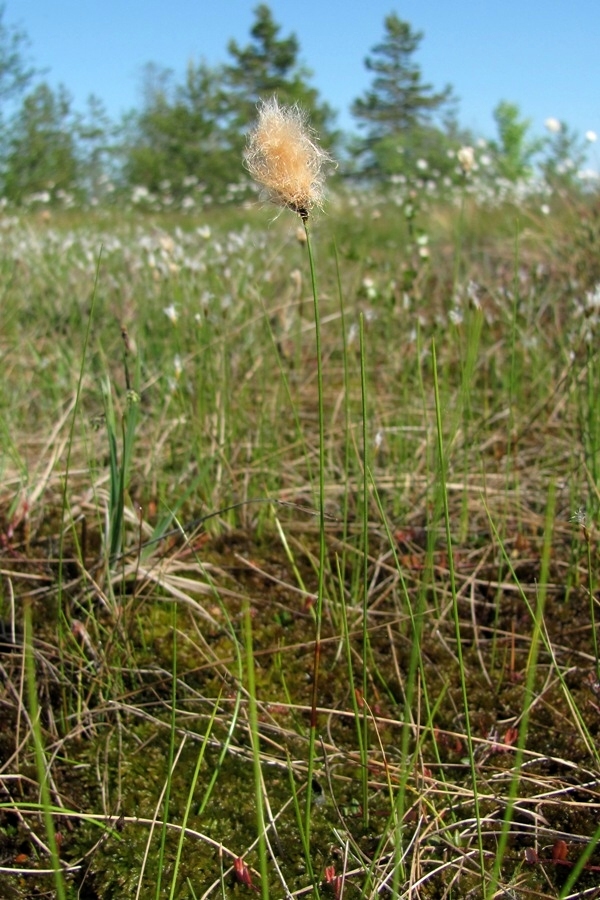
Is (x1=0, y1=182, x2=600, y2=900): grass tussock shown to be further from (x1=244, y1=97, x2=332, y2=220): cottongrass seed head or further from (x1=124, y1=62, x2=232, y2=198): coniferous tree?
(x1=124, y1=62, x2=232, y2=198): coniferous tree

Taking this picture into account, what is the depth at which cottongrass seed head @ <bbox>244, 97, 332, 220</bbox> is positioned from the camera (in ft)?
2.89

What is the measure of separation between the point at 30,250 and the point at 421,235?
2.61 meters

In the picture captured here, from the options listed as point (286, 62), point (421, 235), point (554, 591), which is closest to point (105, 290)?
point (421, 235)

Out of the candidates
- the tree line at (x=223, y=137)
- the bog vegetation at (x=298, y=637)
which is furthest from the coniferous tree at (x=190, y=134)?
the bog vegetation at (x=298, y=637)

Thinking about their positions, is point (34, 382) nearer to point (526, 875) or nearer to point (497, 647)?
point (497, 647)

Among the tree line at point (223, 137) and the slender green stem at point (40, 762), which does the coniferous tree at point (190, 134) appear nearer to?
the tree line at point (223, 137)

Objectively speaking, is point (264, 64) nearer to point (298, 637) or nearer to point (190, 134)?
point (190, 134)

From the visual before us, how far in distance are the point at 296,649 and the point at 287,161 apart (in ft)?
3.35

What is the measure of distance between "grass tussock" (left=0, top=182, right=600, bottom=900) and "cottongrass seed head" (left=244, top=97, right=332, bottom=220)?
0.02 m

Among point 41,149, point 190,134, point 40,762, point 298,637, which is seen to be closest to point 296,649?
point 298,637

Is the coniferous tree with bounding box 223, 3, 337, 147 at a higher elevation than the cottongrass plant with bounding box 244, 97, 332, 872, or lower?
higher

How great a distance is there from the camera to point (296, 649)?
5.10 ft

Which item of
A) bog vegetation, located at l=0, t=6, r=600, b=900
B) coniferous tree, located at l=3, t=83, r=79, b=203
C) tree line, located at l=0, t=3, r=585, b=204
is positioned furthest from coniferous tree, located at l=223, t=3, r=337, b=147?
bog vegetation, located at l=0, t=6, r=600, b=900

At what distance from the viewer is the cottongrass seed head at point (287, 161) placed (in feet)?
2.89
